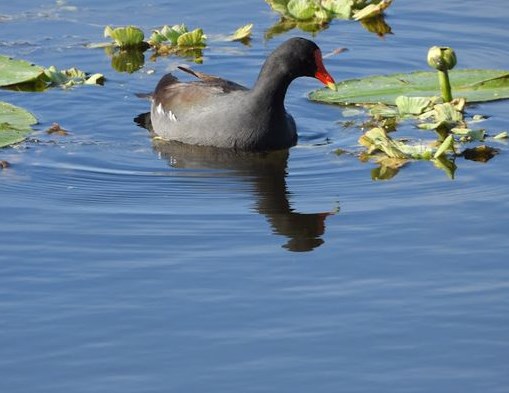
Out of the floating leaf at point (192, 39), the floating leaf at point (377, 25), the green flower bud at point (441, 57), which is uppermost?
the green flower bud at point (441, 57)

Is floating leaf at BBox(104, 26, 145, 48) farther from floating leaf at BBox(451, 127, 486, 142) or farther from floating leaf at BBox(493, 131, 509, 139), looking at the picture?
floating leaf at BBox(493, 131, 509, 139)

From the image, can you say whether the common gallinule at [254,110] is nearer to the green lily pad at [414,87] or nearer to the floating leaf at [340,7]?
the green lily pad at [414,87]

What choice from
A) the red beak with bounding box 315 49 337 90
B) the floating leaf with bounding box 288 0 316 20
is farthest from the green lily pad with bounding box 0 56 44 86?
the floating leaf with bounding box 288 0 316 20

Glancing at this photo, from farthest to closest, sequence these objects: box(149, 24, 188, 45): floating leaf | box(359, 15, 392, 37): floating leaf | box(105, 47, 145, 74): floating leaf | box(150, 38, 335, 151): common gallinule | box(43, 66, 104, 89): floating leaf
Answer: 1. box(359, 15, 392, 37): floating leaf
2. box(149, 24, 188, 45): floating leaf
3. box(105, 47, 145, 74): floating leaf
4. box(43, 66, 104, 89): floating leaf
5. box(150, 38, 335, 151): common gallinule

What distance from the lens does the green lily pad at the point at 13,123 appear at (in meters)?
9.59

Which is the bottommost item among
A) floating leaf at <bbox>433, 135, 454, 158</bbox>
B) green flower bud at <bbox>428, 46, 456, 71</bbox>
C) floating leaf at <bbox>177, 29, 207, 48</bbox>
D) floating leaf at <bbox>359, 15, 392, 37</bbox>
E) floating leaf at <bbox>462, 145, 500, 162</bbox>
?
floating leaf at <bbox>462, 145, 500, 162</bbox>

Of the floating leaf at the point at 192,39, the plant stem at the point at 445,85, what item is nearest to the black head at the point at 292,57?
the plant stem at the point at 445,85

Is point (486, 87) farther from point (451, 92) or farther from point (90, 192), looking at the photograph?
point (90, 192)

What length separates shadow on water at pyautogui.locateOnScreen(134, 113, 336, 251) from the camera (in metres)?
7.86

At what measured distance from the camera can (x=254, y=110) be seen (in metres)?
9.79

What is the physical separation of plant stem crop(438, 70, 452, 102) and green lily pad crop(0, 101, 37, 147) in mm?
2949

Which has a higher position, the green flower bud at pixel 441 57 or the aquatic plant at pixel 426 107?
the green flower bud at pixel 441 57

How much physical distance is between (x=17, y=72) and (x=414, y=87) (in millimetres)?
3111

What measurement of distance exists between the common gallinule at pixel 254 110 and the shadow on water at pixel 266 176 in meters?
0.08
